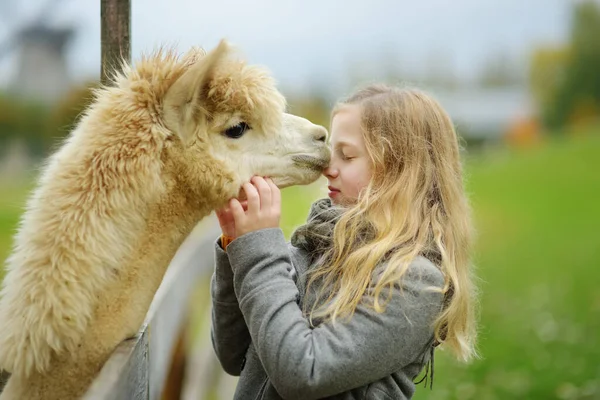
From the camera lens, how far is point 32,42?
865 cm

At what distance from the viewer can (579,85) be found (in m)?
25.3

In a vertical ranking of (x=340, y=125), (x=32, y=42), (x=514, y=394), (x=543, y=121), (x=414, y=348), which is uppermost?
(x=340, y=125)

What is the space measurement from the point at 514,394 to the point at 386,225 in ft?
11.8

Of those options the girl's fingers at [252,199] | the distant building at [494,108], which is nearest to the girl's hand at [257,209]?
the girl's fingers at [252,199]

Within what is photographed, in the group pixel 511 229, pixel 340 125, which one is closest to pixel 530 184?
pixel 511 229

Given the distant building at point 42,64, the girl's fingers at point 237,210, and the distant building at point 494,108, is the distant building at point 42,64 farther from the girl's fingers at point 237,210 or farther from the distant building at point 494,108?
the distant building at point 494,108

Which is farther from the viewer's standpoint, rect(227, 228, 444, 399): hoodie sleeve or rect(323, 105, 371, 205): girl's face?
rect(323, 105, 371, 205): girl's face

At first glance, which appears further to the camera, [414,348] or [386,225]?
[386,225]

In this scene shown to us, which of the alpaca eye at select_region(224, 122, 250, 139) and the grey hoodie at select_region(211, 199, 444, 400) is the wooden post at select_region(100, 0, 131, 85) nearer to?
the alpaca eye at select_region(224, 122, 250, 139)

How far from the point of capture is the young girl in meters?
1.80

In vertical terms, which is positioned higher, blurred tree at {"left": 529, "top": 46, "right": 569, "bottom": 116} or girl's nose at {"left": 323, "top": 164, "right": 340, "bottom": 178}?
girl's nose at {"left": 323, "top": 164, "right": 340, "bottom": 178}

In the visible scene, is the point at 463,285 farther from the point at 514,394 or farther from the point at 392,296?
the point at 514,394

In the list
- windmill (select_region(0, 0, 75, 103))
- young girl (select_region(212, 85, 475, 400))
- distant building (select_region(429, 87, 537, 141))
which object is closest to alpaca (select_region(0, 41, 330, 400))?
young girl (select_region(212, 85, 475, 400))

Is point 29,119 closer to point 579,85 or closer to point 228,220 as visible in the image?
point 228,220
